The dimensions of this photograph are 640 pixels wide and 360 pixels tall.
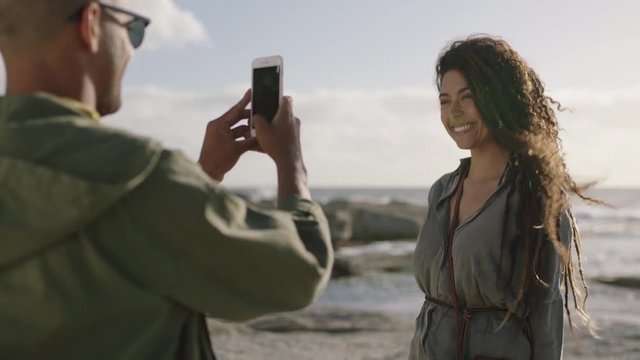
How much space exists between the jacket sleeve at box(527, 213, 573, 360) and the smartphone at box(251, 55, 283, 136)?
1607 mm

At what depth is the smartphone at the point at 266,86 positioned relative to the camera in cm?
199

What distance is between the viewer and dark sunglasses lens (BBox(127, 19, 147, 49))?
65.6 inches

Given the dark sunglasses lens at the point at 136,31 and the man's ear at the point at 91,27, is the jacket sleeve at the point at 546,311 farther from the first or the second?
the man's ear at the point at 91,27

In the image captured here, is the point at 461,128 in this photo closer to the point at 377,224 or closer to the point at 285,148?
the point at 285,148

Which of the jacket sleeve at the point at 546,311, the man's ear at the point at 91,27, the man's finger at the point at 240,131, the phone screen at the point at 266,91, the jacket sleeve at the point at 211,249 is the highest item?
the man's ear at the point at 91,27

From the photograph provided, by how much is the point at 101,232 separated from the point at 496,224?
228cm

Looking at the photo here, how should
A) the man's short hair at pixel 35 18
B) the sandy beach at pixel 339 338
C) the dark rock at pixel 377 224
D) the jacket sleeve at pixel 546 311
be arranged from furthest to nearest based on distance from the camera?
the dark rock at pixel 377 224
the sandy beach at pixel 339 338
the jacket sleeve at pixel 546 311
the man's short hair at pixel 35 18

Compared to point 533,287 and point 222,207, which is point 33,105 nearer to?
point 222,207

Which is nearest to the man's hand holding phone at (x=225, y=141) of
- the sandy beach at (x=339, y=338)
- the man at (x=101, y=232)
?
the man at (x=101, y=232)

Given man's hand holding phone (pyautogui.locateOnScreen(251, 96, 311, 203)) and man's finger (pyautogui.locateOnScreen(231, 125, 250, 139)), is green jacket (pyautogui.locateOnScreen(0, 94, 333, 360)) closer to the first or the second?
man's hand holding phone (pyautogui.locateOnScreen(251, 96, 311, 203))

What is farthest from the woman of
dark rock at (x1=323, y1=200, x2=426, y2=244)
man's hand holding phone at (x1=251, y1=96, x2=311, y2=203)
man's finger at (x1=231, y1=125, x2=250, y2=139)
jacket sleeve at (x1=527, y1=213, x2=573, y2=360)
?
dark rock at (x1=323, y1=200, x2=426, y2=244)

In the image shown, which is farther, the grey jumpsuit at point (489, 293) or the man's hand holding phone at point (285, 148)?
the grey jumpsuit at point (489, 293)

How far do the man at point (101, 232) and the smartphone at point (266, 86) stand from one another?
0.47m

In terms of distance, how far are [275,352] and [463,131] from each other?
6.01 m
